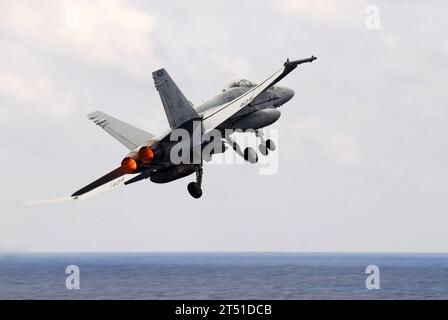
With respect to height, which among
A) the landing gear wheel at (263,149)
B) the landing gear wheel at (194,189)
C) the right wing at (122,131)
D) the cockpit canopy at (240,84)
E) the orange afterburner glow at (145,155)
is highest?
the cockpit canopy at (240,84)

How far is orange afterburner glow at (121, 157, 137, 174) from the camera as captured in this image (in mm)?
38006

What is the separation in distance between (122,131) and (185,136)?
4.82m

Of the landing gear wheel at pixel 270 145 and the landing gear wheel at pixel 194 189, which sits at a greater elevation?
the landing gear wheel at pixel 270 145

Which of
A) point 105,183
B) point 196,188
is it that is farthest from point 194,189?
point 105,183

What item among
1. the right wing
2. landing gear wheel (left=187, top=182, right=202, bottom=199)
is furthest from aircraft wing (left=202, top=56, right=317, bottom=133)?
landing gear wheel (left=187, top=182, right=202, bottom=199)

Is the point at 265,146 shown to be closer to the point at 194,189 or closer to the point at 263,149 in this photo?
the point at 263,149

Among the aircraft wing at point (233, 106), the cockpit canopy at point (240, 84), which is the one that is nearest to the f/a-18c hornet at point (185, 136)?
the aircraft wing at point (233, 106)

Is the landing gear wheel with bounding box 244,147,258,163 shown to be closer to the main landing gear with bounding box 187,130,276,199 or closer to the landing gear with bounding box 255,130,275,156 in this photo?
the main landing gear with bounding box 187,130,276,199

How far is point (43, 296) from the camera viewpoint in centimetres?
12538

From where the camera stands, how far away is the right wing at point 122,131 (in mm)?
41384

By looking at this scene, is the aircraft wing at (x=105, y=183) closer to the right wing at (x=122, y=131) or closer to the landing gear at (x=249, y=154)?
the right wing at (x=122, y=131)

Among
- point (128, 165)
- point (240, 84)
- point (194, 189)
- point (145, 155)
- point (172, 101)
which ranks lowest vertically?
point (194, 189)

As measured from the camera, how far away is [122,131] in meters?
42.2
